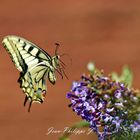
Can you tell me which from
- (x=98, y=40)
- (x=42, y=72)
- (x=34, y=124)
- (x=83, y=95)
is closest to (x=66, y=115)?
(x=34, y=124)

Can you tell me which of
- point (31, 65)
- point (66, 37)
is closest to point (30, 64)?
point (31, 65)

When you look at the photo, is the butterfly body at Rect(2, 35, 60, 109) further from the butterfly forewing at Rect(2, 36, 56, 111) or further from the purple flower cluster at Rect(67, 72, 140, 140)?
the purple flower cluster at Rect(67, 72, 140, 140)

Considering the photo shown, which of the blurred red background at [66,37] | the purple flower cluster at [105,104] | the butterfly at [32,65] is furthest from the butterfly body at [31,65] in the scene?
the blurred red background at [66,37]

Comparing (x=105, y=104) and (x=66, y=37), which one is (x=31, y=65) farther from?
(x=66, y=37)

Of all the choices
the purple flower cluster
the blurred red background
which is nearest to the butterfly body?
the purple flower cluster

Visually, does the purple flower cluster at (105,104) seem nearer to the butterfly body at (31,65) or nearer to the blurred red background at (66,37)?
the butterfly body at (31,65)

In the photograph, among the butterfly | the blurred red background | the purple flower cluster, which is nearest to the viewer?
the purple flower cluster

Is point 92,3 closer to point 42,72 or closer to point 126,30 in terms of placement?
point 126,30
